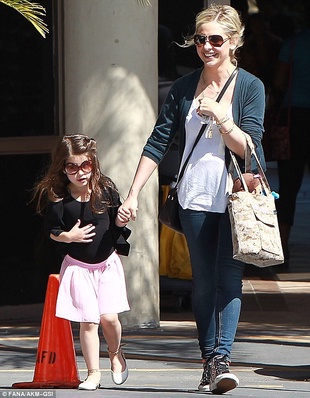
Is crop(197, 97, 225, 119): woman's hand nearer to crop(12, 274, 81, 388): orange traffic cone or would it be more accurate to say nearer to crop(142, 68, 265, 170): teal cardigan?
crop(142, 68, 265, 170): teal cardigan

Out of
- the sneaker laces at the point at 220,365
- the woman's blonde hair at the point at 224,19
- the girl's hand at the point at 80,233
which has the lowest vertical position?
the sneaker laces at the point at 220,365

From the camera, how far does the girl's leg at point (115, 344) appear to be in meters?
6.51

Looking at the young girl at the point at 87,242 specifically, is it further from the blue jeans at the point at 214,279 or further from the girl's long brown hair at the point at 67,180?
the blue jeans at the point at 214,279

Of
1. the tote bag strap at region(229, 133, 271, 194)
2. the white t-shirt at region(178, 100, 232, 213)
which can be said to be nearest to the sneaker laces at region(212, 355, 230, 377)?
the white t-shirt at region(178, 100, 232, 213)

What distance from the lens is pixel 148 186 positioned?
8852 millimetres

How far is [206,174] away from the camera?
253 inches

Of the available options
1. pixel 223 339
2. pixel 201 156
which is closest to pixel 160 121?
pixel 201 156

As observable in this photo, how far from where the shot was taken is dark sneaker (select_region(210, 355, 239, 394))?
6.29 meters

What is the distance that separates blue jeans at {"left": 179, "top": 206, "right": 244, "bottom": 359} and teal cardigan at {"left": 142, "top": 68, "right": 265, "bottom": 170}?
34 cm

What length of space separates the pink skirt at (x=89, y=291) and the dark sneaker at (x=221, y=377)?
1.82ft

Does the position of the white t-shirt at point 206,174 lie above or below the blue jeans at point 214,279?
above

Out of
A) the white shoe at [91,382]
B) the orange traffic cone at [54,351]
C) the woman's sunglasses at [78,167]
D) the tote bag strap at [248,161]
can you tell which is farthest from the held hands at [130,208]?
the white shoe at [91,382]

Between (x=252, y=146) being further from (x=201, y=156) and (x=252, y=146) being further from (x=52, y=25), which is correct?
(x=52, y=25)

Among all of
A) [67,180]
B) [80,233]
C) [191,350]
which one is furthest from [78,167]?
[191,350]
